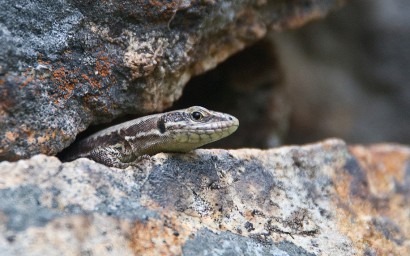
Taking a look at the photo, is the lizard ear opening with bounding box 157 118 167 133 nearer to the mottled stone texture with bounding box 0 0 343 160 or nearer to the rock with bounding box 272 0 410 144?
the mottled stone texture with bounding box 0 0 343 160

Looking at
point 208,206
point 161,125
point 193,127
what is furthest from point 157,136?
point 208,206

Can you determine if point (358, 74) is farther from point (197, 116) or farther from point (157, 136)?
point (157, 136)

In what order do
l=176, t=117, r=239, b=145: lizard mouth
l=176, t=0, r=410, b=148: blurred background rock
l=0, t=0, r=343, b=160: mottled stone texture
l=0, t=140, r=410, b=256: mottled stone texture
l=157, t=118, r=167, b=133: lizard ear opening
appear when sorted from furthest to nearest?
l=176, t=0, r=410, b=148: blurred background rock, l=157, t=118, r=167, b=133: lizard ear opening, l=176, t=117, r=239, b=145: lizard mouth, l=0, t=0, r=343, b=160: mottled stone texture, l=0, t=140, r=410, b=256: mottled stone texture

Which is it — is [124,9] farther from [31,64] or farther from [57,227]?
[57,227]

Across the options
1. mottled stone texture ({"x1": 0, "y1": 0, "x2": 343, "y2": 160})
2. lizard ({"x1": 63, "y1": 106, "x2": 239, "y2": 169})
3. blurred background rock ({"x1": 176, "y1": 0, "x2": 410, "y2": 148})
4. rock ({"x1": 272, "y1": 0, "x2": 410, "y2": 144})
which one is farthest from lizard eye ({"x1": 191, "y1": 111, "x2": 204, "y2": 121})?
rock ({"x1": 272, "y1": 0, "x2": 410, "y2": 144})

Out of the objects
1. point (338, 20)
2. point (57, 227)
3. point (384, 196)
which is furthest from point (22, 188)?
point (338, 20)

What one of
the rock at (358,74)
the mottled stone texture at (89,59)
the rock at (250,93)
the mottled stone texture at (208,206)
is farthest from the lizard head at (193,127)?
the rock at (358,74)
